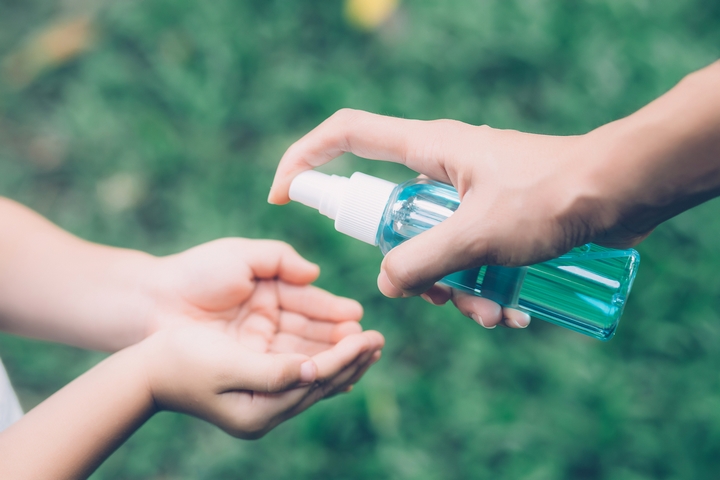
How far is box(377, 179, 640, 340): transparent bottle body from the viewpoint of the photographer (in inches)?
34.0

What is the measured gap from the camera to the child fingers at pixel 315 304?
1.15 metres

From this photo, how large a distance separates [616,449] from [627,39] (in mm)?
1123

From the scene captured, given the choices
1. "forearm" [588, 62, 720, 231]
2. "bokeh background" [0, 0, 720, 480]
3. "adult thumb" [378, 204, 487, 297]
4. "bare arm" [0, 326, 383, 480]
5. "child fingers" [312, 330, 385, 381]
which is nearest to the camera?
"forearm" [588, 62, 720, 231]

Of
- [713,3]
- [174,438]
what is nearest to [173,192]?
[174,438]

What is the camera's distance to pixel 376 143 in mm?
857

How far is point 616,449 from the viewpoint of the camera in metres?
1.30

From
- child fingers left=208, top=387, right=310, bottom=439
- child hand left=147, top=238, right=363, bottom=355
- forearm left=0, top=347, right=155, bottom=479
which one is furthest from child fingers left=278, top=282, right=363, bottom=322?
forearm left=0, top=347, right=155, bottom=479

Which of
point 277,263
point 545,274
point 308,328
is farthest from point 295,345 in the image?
point 545,274

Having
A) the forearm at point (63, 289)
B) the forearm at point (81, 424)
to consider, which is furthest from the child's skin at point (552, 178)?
the forearm at point (63, 289)

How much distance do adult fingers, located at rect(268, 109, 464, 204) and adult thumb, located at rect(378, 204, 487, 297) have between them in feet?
0.38

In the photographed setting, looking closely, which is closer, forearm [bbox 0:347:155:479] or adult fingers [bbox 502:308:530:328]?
forearm [bbox 0:347:155:479]

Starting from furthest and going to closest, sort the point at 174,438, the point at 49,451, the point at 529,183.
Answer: the point at 174,438 → the point at 49,451 → the point at 529,183

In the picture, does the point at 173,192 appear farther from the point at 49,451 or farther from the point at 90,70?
the point at 49,451

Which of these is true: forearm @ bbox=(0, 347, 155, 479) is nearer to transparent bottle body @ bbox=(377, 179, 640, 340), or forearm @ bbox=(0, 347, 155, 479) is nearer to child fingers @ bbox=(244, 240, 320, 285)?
child fingers @ bbox=(244, 240, 320, 285)
